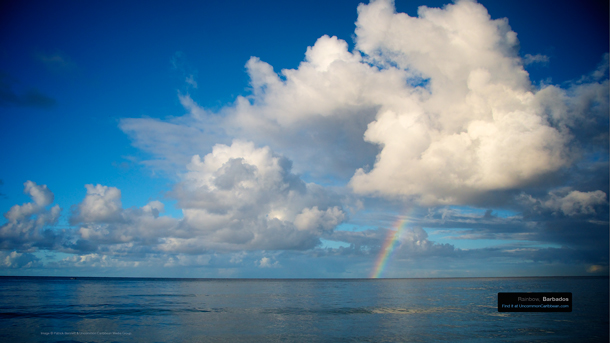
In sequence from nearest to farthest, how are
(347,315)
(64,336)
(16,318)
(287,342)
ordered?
(287,342) → (64,336) → (16,318) → (347,315)

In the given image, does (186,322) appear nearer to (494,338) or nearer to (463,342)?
(463,342)

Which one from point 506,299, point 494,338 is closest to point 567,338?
point 494,338

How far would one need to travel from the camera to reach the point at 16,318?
4466 centimetres

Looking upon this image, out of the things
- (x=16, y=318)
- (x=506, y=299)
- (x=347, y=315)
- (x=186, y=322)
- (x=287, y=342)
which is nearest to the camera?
(x=287, y=342)

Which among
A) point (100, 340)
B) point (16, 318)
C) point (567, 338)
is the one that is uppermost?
point (567, 338)

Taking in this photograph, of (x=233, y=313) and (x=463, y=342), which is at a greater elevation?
(x=463, y=342)

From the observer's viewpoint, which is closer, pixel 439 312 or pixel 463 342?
pixel 463 342

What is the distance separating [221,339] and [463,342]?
23152 mm

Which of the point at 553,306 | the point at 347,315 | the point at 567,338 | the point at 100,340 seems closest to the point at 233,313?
the point at 347,315

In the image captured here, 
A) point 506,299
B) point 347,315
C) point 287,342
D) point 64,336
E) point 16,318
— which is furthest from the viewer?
point 506,299

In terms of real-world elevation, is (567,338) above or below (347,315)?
above

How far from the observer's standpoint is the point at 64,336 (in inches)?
1320

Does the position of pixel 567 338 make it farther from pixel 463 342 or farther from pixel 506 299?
pixel 506 299

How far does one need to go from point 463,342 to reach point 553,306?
2869 centimetres
